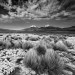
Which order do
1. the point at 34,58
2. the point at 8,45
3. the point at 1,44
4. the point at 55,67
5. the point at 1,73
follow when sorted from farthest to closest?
1. the point at 1,44
2. the point at 8,45
3. the point at 34,58
4. the point at 55,67
5. the point at 1,73

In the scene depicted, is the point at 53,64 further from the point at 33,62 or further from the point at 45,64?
the point at 33,62

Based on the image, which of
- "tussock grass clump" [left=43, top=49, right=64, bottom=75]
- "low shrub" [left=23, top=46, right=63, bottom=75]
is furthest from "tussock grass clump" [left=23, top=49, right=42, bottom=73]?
"tussock grass clump" [left=43, top=49, right=64, bottom=75]

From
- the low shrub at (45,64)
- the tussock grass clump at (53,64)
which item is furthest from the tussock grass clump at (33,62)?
the tussock grass clump at (53,64)

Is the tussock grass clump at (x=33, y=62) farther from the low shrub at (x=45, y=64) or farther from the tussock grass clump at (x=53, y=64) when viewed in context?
the tussock grass clump at (x=53, y=64)

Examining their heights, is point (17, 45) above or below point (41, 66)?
above

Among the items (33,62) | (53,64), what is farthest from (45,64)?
(33,62)

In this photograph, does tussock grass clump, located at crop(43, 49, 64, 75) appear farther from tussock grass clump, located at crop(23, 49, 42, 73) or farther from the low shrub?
tussock grass clump, located at crop(23, 49, 42, 73)

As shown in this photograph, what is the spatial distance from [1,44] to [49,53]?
3.53 m

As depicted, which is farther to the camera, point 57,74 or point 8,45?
point 8,45

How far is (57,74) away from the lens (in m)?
1.39

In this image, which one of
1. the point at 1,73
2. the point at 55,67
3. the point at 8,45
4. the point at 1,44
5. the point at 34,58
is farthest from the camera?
the point at 1,44

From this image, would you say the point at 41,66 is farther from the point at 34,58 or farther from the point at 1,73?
the point at 1,73

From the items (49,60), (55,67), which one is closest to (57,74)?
(55,67)

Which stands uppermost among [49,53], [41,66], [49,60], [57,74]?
[49,53]
